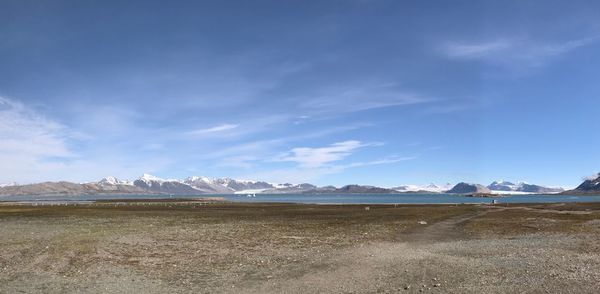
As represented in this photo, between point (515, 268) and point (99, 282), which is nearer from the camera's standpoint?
point (99, 282)

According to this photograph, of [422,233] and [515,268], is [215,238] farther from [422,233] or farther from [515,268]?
[515,268]

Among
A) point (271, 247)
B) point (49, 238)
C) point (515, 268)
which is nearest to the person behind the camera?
point (515, 268)

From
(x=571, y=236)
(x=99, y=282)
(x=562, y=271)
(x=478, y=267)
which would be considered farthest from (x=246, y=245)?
(x=571, y=236)

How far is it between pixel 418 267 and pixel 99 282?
14.8m

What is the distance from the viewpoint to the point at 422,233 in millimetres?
40906

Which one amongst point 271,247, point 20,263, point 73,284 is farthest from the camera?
point 271,247

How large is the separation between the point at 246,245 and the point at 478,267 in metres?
16.1

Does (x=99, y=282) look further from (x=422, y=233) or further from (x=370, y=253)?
(x=422, y=233)

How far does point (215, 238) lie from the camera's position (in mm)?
36656

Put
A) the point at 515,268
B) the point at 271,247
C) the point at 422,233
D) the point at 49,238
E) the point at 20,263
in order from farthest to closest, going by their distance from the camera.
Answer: the point at 422,233, the point at 49,238, the point at 271,247, the point at 20,263, the point at 515,268

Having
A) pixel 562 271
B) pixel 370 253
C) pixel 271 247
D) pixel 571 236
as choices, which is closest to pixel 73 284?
pixel 271 247

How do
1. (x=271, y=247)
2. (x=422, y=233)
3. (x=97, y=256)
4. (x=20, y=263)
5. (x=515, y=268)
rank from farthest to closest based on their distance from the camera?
(x=422, y=233)
(x=271, y=247)
(x=97, y=256)
(x=20, y=263)
(x=515, y=268)

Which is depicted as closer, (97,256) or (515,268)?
(515,268)

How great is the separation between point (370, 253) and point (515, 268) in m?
8.39
